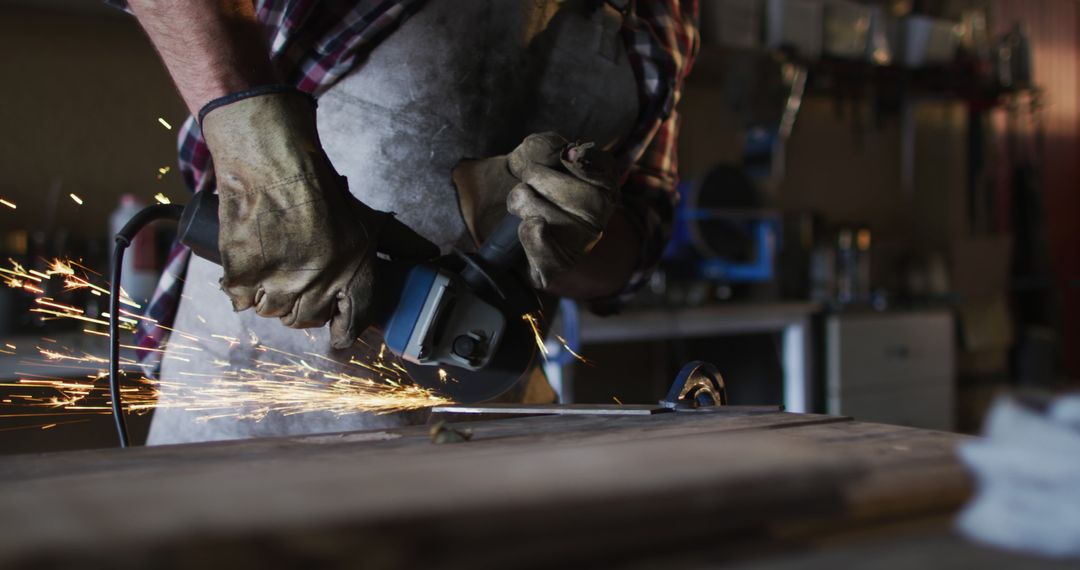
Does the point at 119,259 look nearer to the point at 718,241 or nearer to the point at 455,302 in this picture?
the point at 455,302

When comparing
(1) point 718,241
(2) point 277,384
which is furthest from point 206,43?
(1) point 718,241

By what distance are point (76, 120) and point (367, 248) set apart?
187cm

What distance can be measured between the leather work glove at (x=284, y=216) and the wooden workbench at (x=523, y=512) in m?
0.41

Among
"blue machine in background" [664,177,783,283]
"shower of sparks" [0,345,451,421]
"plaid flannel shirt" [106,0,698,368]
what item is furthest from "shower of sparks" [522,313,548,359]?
"blue machine in background" [664,177,783,283]

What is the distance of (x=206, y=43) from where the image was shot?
0.87 meters

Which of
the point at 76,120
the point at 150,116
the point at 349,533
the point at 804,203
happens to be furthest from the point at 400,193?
the point at 804,203

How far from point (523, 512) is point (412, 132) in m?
0.79

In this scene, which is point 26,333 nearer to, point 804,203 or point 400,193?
point 400,193

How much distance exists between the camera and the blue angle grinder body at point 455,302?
0.89m

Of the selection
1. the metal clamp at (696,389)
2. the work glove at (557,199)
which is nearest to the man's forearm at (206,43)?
the work glove at (557,199)

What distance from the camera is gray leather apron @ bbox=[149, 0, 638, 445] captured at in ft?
3.55

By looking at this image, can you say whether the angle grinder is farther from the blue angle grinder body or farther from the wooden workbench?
the wooden workbench

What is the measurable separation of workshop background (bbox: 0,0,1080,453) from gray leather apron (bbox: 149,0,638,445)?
734 millimetres

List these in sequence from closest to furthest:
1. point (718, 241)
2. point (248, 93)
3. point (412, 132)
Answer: point (248, 93), point (412, 132), point (718, 241)
